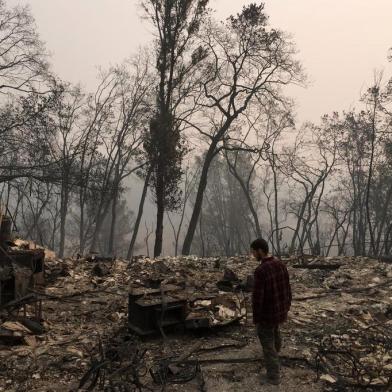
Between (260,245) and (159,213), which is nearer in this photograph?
(260,245)

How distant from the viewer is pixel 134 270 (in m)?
13.2

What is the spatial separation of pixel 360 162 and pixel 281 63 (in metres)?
12.6

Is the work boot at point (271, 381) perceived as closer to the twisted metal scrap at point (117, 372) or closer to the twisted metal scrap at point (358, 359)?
the twisted metal scrap at point (358, 359)

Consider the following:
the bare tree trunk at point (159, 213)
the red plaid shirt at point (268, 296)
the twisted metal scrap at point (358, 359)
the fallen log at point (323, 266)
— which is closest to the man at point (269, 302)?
the red plaid shirt at point (268, 296)

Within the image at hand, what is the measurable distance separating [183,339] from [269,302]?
2.34 metres

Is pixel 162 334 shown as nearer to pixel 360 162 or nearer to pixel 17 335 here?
pixel 17 335

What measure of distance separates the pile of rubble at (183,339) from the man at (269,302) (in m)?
0.32

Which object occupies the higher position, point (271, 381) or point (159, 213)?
Answer: point (159, 213)

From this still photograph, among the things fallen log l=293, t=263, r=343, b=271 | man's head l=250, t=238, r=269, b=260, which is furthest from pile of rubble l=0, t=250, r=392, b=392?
fallen log l=293, t=263, r=343, b=271

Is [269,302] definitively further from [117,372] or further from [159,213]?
[159,213]

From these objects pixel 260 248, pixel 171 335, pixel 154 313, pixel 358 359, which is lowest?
pixel 358 359

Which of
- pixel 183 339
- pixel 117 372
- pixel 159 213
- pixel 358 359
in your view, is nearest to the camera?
pixel 117 372

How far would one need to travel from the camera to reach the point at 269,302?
17.9ft

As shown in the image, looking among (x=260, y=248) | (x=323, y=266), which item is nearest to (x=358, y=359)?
(x=260, y=248)
